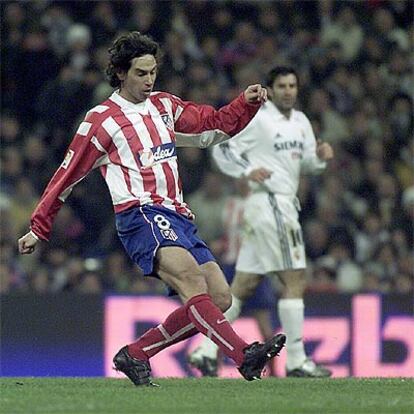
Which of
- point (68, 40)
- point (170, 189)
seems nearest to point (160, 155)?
point (170, 189)

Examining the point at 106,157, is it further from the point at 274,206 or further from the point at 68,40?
the point at 68,40

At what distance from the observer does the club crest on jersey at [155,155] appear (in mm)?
9227

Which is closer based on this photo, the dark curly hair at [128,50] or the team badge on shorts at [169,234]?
the team badge on shorts at [169,234]

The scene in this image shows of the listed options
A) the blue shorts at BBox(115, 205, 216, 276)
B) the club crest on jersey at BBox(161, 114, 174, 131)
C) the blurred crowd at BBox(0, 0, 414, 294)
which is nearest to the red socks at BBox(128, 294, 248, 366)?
the blue shorts at BBox(115, 205, 216, 276)

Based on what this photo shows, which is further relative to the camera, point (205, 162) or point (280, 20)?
point (280, 20)

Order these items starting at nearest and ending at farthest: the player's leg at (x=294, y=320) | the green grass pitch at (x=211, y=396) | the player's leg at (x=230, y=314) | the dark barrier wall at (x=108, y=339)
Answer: the green grass pitch at (x=211, y=396) → the player's leg at (x=294, y=320) → the player's leg at (x=230, y=314) → the dark barrier wall at (x=108, y=339)

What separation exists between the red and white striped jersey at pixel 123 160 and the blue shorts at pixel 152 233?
0.06 metres

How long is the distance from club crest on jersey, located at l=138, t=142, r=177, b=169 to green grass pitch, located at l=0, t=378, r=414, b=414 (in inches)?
54.2

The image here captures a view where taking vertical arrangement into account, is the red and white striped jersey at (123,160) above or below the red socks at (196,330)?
above

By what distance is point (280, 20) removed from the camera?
1877cm

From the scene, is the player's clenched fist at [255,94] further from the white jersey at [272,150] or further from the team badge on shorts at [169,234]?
the white jersey at [272,150]

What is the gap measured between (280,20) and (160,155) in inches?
384

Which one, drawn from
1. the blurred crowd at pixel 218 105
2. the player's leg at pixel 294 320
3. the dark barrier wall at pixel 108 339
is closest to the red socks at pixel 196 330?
the player's leg at pixel 294 320

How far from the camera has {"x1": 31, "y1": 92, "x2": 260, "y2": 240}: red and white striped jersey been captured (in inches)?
363
